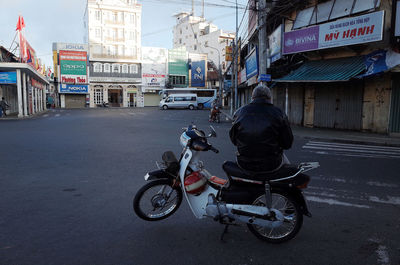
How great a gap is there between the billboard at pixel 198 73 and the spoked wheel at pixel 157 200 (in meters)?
62.0

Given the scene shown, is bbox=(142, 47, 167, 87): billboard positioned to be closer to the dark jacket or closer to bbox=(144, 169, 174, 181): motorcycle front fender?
bbox=(144, 169, 174, 181): motorcycle front fender

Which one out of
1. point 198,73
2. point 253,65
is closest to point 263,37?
point 253,65

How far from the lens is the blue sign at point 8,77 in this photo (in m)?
24.5

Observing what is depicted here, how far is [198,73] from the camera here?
65500 mm

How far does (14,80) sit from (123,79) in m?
34.3

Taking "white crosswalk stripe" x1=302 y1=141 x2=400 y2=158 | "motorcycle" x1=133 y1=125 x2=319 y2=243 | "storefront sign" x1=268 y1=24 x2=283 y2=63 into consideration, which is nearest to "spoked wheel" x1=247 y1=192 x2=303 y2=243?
"motorcycle" x1=133 y1=125 x2=319 y2=243

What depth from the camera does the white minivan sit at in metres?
47.0

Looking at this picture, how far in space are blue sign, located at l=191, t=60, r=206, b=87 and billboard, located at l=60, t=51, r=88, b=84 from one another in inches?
837

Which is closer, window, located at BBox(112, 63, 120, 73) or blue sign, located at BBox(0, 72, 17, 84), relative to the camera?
blue sign, located at BBox(0, 72, 17, 84)

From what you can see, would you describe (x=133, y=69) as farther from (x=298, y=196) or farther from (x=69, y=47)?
(x=298, y=196)

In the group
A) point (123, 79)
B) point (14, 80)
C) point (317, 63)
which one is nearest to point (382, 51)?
point (317, 63)

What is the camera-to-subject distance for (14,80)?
81.9 ft

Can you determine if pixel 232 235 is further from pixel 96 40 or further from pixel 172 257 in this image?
pixel 96 40

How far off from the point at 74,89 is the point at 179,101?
65.8ft
